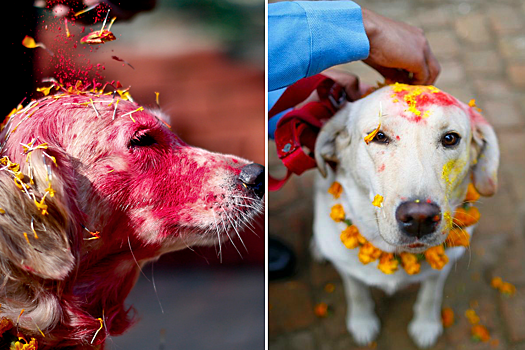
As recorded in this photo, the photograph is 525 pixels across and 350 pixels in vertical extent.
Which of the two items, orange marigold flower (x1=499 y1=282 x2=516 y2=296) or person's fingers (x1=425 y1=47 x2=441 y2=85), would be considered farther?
orange marigold flower (x1=499 y1=282 x2=516 y2=296)

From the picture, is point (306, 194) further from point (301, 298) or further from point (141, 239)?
point (141, 239)

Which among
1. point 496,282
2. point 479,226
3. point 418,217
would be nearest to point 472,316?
point 496,282

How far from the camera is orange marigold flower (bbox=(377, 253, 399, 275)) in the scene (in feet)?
3.73

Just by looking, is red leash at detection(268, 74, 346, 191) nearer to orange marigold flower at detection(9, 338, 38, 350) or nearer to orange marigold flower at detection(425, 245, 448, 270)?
orange marigold flower at detection(425, 245, 448, 270)

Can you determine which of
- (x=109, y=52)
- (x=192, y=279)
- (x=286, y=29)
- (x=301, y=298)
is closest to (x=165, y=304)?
(x=192, y=279)

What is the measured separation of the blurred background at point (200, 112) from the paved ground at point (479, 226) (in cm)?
52

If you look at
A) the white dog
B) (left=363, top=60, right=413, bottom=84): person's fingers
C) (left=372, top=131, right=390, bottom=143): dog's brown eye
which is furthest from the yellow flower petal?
(left=363, top=60, right=413, bottom=84): person's fingers

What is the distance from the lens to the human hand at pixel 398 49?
0.98 meters

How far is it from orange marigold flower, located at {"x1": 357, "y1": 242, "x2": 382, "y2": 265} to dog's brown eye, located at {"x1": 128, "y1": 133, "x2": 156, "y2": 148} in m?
0.67

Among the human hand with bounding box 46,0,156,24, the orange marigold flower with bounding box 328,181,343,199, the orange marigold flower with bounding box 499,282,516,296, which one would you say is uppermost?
the human hand with bounding box 46,0,156,24

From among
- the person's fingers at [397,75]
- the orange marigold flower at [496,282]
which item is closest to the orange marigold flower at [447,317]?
the orange marigold flower at [496,282]

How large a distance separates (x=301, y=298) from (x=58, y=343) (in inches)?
41.3

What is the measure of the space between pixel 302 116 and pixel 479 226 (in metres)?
1.08

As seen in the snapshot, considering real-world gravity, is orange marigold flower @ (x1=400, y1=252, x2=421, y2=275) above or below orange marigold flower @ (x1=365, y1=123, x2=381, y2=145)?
below
